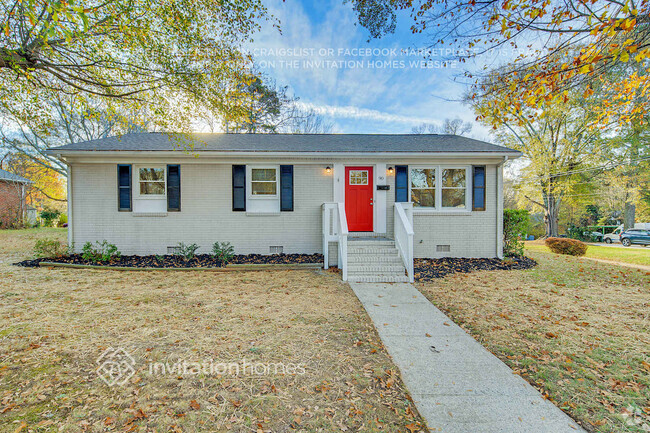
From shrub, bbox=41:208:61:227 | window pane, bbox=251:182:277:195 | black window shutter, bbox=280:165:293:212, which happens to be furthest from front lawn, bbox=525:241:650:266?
shrub, bbox=41:208:61:227

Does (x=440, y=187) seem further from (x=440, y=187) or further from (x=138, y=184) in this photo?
(x=138, y=184)

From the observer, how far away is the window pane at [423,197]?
8.05 meters

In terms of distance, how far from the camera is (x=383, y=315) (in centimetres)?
A: 400

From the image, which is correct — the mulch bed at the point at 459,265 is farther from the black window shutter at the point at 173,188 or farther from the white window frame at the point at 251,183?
the black window shutter at the point at 173,188

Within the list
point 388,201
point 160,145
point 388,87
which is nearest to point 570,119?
point 388,87

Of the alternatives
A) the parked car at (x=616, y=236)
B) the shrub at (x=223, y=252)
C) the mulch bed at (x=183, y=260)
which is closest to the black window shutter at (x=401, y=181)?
the mulch bed at (x=183, y=260)

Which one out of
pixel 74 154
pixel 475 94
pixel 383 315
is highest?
pixel 475 94

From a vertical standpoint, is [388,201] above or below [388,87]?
below

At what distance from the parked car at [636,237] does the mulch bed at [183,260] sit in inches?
909

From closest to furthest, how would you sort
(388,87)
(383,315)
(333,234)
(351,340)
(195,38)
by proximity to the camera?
(351,340) → (383,315) → (195,38) → (333,234) → (388,87)

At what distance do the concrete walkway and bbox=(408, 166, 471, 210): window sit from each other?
4.74 metres

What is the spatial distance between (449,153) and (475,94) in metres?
2.64

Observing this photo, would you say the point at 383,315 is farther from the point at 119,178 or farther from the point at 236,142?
the point at 119,178

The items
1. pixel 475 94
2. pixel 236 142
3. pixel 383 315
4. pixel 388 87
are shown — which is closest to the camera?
pixel 383 315
